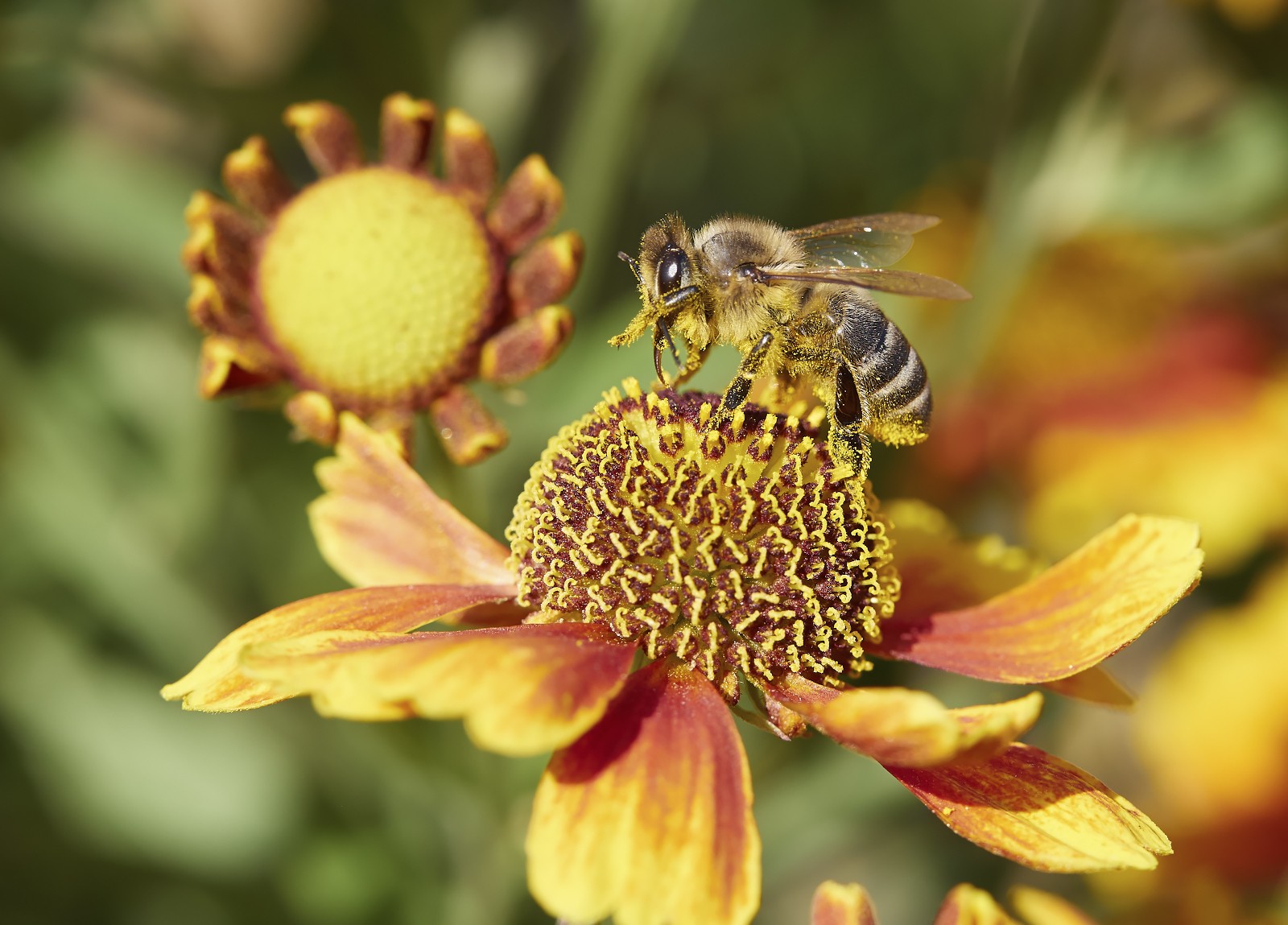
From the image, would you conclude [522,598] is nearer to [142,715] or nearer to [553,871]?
[553,871]

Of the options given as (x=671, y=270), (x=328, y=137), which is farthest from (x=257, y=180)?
(x=671, y=270)

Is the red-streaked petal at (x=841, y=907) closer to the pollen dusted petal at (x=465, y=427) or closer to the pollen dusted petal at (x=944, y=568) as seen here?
the pollen dusted petal at (x=944, y=568)

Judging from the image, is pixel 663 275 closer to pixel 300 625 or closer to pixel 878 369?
pixel 878 369

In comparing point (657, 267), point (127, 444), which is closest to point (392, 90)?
point (127, 444)

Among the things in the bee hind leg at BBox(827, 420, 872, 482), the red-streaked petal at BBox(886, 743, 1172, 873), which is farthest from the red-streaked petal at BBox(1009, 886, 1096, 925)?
the bee hind leg at BBox(827, 420, 872, 482)

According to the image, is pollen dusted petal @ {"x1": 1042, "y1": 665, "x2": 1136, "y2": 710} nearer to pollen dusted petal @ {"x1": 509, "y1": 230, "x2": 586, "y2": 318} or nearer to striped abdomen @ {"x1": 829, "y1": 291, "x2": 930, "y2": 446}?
striped abdomen @ {"x1": 829, "y1": 291, "x2": 930, "y2": 446}
